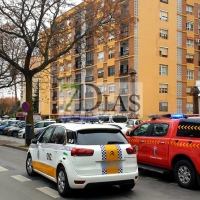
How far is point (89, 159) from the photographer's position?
251 inches

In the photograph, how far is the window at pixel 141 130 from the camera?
9.56 m

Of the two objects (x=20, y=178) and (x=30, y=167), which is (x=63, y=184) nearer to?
(x=20, y=178)

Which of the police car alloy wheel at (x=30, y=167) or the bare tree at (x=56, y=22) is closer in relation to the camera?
the police car alloy wheel at (x=30, y=167)

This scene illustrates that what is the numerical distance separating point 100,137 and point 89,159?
67 centimetres

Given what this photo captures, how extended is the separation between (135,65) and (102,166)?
34.1 m

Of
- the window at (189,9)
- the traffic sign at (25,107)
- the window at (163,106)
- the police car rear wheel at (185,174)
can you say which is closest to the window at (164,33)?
the window at (189,9)

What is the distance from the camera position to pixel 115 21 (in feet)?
58.7

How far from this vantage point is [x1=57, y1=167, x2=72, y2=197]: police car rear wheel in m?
6.52

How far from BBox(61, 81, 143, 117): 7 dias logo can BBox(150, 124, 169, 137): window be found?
30355 mm

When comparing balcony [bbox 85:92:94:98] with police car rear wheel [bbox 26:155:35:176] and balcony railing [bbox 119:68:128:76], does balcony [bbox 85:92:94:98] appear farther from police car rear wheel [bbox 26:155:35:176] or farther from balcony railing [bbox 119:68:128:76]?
police car rear wheel [bbox 26:155:35:176]

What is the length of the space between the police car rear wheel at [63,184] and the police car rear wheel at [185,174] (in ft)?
9.81

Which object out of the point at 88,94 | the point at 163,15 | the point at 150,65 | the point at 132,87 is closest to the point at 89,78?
the point at 88,94

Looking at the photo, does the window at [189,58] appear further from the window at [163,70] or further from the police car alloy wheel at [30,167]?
the police car alloy wheel at [30,167]

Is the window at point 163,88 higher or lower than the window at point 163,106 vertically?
higher
